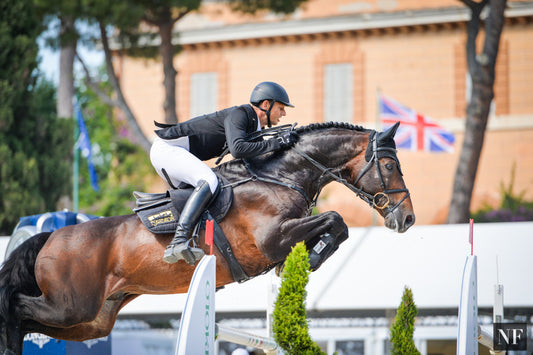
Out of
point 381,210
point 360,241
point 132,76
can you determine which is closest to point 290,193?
point 381,210

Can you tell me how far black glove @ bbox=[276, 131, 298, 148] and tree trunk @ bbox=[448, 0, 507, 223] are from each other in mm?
9740

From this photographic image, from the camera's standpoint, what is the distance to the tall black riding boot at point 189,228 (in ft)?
15.4

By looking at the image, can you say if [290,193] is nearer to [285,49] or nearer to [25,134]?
[25,134]

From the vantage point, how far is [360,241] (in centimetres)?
798

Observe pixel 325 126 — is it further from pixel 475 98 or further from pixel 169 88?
pixel 169 88

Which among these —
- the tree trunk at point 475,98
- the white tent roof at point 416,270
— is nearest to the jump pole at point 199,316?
the white tent roof at point 416,270

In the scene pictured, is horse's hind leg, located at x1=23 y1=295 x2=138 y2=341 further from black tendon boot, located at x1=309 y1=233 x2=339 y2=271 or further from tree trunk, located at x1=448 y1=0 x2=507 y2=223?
tree trunk, located at x1=448 y1=0 x2=507 y2=223

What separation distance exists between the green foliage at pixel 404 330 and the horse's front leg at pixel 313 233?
1.90 ft

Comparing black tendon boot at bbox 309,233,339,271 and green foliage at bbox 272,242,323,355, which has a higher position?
black tendon boot at bbox 309,233,339,271

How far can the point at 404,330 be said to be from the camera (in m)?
4.62

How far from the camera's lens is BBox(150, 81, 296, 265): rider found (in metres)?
4.79

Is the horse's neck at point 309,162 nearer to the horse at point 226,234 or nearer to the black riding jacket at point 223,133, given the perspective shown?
the horse at point 226,234

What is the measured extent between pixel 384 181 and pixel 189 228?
4.47 feet

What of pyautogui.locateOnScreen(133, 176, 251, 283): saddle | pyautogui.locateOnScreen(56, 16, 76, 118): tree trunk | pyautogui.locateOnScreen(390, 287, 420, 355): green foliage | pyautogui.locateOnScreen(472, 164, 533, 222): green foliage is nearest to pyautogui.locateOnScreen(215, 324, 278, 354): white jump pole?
pyautogui.locateOnScreen(133, 176, 251, 283): saddle
